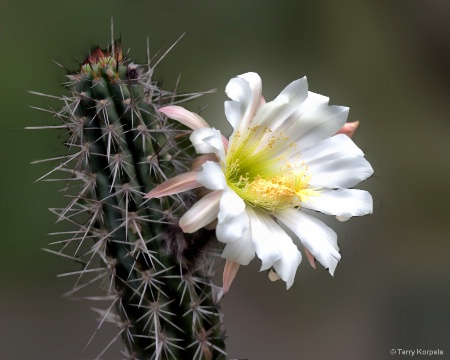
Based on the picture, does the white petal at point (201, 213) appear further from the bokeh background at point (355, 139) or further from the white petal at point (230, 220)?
the bokeh background at point (355, 139)

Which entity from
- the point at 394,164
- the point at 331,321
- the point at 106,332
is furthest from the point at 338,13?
the point at 106,332

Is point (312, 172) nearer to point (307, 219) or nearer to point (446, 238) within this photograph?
point (307, 219)

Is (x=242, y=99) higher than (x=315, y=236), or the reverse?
(x=242, y=99)

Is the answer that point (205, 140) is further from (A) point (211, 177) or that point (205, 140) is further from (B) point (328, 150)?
(B) point (328, 150)

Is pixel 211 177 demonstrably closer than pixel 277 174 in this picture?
Yes

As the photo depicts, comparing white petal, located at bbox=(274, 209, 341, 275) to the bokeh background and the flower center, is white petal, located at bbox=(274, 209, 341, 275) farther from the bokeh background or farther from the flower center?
the bokeh background

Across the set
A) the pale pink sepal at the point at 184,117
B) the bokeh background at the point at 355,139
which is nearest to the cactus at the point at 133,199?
the pale pink sepal at the point at 184,117

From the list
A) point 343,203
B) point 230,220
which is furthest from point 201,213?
point 343,203
